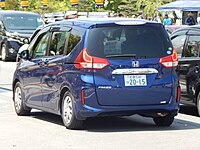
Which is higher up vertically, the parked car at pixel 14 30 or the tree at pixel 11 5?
the parked car at pixel 14 30

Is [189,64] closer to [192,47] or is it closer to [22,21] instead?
[192,47]

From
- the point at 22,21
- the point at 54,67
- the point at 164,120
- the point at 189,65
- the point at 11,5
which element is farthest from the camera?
the point at 11,5

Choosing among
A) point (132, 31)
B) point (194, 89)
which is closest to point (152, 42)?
point (132, 31)

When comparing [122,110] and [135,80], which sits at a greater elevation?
[135,80]

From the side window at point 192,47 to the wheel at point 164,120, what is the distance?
6.00 feet

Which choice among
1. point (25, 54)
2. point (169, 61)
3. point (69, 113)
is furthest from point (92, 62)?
point (25, 54)

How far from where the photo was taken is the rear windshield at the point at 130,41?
1015cm

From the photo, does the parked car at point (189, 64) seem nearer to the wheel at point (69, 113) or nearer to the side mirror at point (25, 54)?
the wheel at point (69, 113)

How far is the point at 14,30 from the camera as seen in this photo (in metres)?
26.9

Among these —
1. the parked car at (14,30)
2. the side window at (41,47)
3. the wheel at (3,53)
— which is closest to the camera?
the side window at (41,47)

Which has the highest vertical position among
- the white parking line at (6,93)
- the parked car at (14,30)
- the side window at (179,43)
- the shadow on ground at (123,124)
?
the side window at (179,43)

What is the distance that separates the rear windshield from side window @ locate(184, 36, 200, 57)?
1.88m

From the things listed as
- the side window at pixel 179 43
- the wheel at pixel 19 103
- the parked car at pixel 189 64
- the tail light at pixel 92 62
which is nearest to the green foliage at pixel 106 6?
the side window at pixel 179 43

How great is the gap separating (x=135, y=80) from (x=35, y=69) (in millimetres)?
2117
